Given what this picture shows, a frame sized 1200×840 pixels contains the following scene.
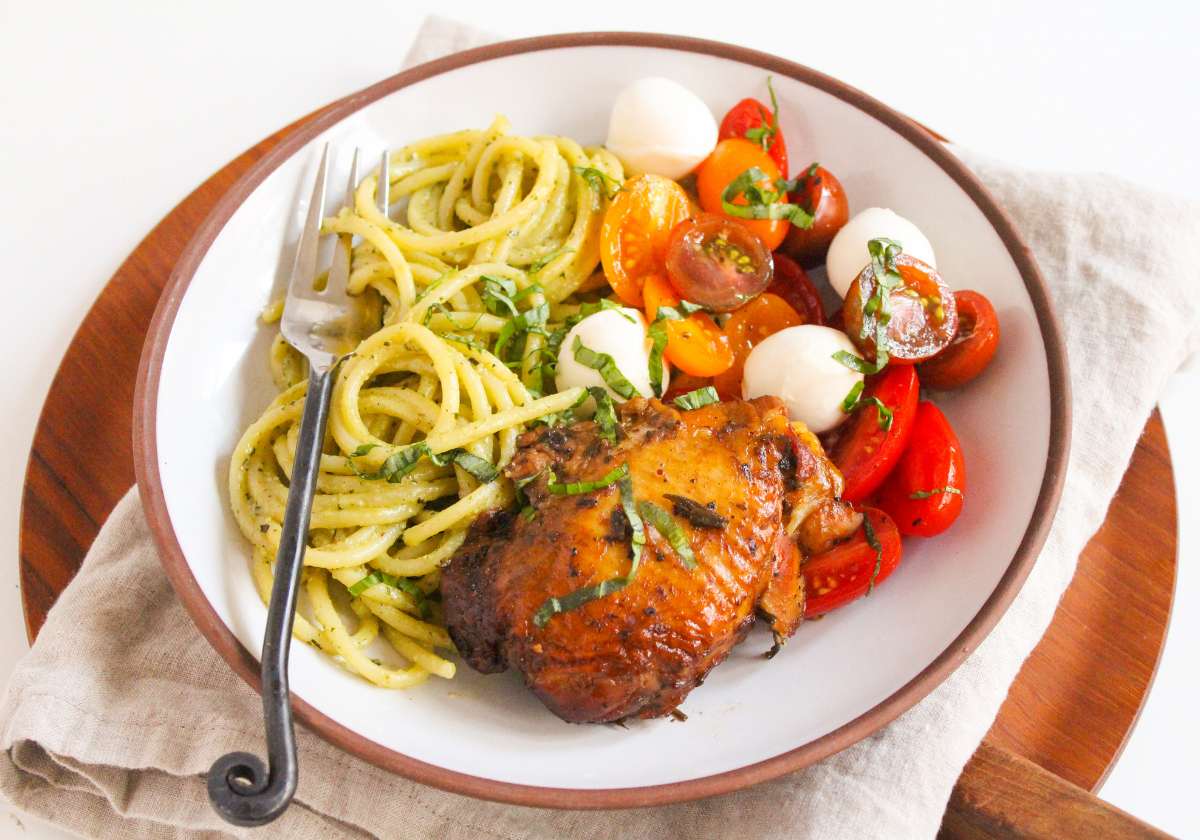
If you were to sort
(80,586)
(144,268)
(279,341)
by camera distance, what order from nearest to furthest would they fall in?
1. (80,586)
2. (279,341)
3. (144,268)

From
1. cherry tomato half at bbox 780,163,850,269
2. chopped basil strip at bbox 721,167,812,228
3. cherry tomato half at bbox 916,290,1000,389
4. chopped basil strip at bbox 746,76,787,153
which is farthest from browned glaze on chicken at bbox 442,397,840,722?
chopped basil strip at bbox 746,76,787,153

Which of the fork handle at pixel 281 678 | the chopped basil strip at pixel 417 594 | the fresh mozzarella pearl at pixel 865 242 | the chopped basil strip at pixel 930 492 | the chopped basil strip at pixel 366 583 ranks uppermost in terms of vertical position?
the fresh mozzarella pearl at pixel 865 242

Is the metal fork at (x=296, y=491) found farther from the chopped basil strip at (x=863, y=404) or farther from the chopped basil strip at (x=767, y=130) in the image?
the chopped basil strip at (x=863, y=404)

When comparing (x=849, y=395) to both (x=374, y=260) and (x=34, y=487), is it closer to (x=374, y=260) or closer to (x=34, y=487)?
(x=374, y=260)

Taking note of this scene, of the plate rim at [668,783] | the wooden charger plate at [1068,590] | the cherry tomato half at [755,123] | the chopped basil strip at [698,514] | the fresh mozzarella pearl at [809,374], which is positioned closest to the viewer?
the plate rim at [668,783]

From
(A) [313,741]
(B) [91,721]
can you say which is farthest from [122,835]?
(A) [313,741]

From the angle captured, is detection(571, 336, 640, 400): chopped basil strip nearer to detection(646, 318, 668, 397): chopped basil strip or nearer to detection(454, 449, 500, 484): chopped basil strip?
detection(646, 318, 668, 397): chopped basil strip

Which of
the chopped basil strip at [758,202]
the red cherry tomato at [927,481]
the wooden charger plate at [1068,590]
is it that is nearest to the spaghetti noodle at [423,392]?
the chopped basil strip at [758,202]
